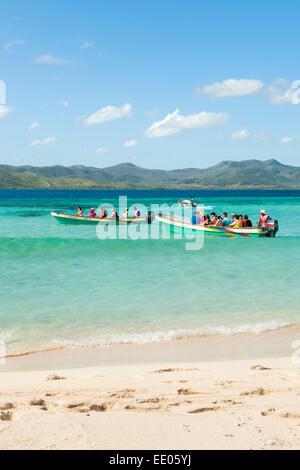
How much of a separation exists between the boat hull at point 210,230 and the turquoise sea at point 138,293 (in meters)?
3.71

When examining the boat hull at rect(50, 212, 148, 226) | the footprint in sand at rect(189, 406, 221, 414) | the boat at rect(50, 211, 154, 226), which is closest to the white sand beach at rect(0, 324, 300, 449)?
the footprint in sand at rect(189, 406, 221, 414)

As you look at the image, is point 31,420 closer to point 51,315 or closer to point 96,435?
point 96,435

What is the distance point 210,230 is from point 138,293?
15.5 metres

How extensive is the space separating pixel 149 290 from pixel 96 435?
29.8ft

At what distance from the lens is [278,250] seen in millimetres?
22812

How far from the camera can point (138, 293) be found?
41.4ft

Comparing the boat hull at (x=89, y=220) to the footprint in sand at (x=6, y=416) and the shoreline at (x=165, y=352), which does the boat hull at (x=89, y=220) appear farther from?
the footprint in sand at (x=6, y=416)

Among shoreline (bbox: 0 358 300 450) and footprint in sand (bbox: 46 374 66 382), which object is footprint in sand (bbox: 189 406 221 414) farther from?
footprint in sand (bbox: 46 374 66 382)

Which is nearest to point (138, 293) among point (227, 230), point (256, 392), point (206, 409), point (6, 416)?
point (256, 392)

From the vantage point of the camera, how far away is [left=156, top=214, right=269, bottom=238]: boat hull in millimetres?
26688

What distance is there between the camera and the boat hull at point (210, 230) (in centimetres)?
2669

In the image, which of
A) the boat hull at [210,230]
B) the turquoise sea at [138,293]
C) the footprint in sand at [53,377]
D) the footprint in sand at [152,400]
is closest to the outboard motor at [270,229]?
the boat hull at [210,230]
